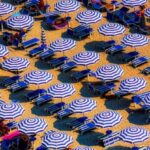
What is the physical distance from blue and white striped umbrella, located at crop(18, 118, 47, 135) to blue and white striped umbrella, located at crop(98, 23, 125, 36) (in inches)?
481

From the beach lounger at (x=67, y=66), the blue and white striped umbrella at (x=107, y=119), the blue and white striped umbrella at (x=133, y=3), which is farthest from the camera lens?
the blue and white striped umbrella at (x=133, y=3)

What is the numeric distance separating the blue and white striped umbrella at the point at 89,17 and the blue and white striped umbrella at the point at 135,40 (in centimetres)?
445

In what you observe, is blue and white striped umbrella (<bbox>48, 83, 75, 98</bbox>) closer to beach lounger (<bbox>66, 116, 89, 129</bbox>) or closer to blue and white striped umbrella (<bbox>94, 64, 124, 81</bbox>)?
beach lounger (<bbox>66, 116, 89, 129</bbox>)

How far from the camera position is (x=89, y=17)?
67.1 meters

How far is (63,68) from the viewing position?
205ft

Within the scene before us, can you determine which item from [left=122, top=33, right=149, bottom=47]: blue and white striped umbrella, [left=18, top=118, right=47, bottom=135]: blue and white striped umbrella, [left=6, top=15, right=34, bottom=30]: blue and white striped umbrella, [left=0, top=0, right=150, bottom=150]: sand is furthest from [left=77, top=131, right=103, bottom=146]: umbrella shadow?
[left=6, top=15, right=34, bottom=30]: blue and white striped umbrella

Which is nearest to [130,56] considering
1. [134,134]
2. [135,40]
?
[135,40]

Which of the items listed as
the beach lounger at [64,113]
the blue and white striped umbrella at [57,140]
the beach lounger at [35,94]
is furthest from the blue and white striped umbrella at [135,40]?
the blue and white striped umbrella at [57,140]

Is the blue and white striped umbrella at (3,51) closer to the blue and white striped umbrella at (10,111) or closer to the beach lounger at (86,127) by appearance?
the blue and white striped umbrella at (10,111)

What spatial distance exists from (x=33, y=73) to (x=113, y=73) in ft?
19.0

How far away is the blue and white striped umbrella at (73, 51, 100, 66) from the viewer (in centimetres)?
6119

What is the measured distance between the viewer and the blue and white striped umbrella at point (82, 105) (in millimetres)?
55938

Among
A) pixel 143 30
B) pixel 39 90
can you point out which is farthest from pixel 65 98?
pixel 143 30

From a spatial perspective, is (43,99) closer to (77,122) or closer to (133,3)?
(77,122)
